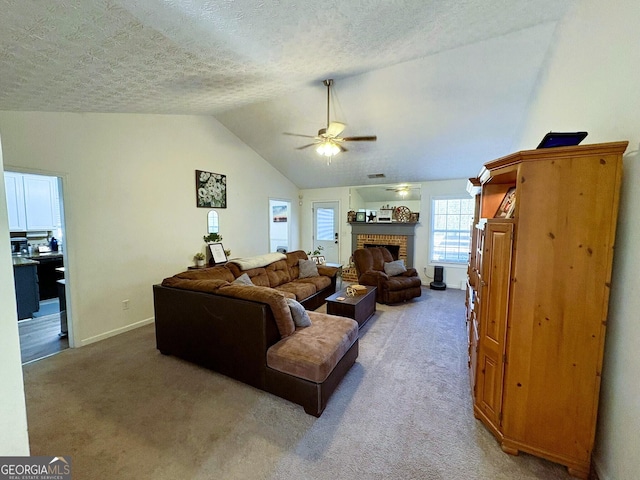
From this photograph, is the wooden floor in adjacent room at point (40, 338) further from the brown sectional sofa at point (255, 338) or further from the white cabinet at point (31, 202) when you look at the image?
the white cabinet at point (31, 202)

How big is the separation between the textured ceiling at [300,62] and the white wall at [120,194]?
0.89ft

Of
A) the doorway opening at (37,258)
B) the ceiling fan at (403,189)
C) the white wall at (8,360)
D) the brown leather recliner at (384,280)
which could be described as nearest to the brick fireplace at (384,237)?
the ceiling fan at (403,189)

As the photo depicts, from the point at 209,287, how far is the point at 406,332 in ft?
8.12

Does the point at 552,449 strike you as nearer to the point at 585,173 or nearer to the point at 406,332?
the point at 585,173

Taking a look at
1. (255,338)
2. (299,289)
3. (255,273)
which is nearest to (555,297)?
(255,338)

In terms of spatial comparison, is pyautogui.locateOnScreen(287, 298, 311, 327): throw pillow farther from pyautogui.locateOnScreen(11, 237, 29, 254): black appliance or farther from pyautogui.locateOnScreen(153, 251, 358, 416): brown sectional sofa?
pyautogui.locateOnScreen(11, 237, 29, 254): black appliance

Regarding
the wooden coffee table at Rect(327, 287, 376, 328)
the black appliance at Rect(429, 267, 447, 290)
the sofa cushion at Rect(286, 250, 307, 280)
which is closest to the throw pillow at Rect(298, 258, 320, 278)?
the sofa cushion at Rect(286, 250, 307, 280)

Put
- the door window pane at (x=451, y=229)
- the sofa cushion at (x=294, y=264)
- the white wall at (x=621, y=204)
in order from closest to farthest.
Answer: the white wall at (x=621, y=204) → the sofa cushion at (x=294, y=264) → the door window pane at (x=451, y=229)

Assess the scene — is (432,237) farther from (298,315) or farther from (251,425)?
(251,425)

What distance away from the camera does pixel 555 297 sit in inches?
61.7

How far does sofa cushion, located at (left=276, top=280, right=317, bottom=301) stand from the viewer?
Result: 398 centimetres

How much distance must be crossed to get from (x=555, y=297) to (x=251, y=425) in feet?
6.97

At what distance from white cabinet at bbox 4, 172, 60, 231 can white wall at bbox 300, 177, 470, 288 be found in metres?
5.01

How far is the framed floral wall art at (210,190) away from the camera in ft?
14.9
